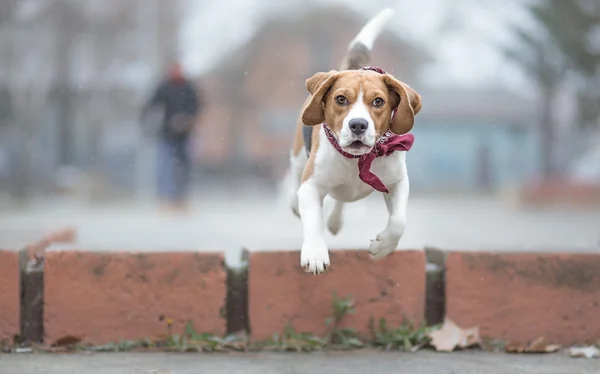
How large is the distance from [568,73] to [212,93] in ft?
73.6

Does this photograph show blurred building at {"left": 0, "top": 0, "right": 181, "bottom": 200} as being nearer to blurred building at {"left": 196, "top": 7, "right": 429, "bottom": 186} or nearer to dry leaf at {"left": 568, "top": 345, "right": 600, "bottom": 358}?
blurred building at {"left": 196, "top": 7, "right": 429, "bottom": 186}

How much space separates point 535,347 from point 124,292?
6.59ft

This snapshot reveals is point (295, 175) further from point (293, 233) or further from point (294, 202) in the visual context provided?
point (293, 233)

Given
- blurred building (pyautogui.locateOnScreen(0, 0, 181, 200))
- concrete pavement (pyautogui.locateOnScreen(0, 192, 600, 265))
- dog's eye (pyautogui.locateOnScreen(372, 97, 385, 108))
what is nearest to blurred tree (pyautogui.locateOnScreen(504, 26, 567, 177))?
concrete pavement (pyautogui.locateOnScreen(0, 192, 600, 265))

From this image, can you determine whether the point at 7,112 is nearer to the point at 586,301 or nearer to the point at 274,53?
the point at 274,53

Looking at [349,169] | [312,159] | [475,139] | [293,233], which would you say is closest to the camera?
[349,169]

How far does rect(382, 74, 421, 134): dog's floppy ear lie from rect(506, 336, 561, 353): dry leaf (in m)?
1.41

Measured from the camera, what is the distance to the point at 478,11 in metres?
24.1

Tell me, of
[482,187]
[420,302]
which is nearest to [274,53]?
[482,187]

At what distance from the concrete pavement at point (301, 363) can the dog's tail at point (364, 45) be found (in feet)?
4.73

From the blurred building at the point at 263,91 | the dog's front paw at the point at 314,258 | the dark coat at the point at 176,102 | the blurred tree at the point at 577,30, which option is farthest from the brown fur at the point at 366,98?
the blurred building at the point at 263,91

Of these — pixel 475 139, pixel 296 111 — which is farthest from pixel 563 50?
pixel 475 139

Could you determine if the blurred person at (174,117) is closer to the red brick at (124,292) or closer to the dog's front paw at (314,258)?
the red brick at (124,292)

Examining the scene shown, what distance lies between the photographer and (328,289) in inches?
163
